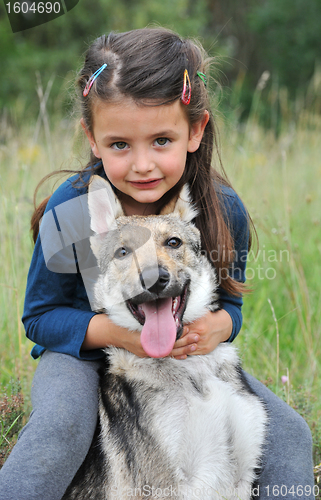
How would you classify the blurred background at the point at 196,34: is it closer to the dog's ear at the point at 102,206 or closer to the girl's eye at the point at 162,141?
the girl's eye at the point at 162,141

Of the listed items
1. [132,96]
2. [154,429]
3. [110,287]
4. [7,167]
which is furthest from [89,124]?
[7,167]

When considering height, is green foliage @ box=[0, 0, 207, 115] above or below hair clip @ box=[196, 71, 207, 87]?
above

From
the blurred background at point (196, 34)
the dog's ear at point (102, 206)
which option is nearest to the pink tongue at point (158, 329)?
the dog's ear at point (102, 206)

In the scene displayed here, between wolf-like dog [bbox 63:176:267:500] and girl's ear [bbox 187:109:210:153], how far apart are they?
1.73 ft

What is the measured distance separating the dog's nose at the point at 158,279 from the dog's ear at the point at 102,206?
2.01ft

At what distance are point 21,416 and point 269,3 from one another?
62.2 feet

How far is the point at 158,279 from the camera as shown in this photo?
2.16m

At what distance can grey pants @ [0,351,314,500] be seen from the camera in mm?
2092

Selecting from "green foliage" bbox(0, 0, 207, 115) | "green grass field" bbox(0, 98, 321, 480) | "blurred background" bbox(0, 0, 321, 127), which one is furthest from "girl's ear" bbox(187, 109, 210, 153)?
"green foliage" bbox(0, 0, 207, 115)

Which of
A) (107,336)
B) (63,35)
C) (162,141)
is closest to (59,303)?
(107,336)

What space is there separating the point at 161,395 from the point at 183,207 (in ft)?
3.67

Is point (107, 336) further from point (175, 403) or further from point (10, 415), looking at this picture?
point (10, 415)

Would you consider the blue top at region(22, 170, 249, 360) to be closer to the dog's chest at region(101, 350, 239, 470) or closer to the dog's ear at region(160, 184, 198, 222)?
the dog's chest at region(101, 350, 239, 470)

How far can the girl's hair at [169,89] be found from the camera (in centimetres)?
248
